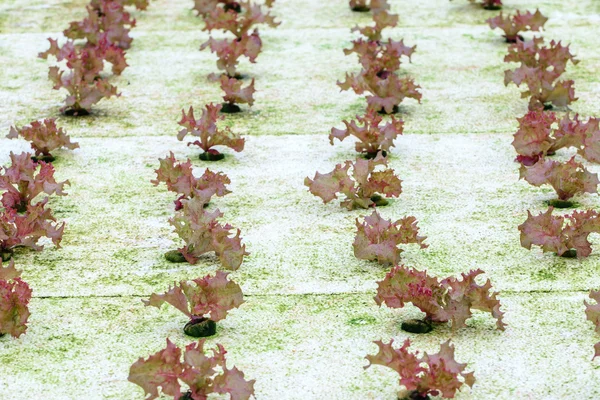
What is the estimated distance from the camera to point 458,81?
6.62 meters

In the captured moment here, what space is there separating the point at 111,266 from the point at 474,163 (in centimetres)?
197

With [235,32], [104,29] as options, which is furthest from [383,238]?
[104,29]

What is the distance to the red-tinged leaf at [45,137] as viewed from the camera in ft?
17.3

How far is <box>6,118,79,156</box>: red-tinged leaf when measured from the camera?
5277mm

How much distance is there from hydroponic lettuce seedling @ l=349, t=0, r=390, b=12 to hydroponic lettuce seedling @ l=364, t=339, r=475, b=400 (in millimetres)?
5128

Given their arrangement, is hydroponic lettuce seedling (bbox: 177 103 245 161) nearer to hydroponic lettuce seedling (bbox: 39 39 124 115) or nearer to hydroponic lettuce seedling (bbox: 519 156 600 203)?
hydroponic lettuce seedling (bbox: 39 39 124 115)

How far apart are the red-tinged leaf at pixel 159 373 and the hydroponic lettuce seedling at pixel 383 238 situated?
3.89ft

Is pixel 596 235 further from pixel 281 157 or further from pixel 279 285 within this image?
pixel 281 157

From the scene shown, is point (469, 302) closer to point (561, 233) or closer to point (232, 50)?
point (561, 233)

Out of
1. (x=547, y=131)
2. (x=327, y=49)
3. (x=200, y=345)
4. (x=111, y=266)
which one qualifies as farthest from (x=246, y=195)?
(x=327, y=49)

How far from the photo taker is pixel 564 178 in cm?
466

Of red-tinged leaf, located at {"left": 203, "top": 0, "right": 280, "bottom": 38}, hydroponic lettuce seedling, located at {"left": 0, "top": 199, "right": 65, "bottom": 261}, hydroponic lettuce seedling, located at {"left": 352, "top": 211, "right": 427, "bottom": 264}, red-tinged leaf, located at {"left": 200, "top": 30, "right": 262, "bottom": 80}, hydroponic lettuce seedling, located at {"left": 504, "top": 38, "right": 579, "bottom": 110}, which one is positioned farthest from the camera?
red-tinged leaf, located at {"left": 203, "top": 0, "right": 280, "bottom": 38}

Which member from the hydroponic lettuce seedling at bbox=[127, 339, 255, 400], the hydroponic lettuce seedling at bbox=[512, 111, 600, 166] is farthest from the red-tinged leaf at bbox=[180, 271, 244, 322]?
the hydroponic lettuce seedling at bbox=[512, 111, 600, 166]

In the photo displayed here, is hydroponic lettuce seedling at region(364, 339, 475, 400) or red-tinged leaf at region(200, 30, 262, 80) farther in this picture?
red-tinged leaf at region(200, 30, 262, 80)
